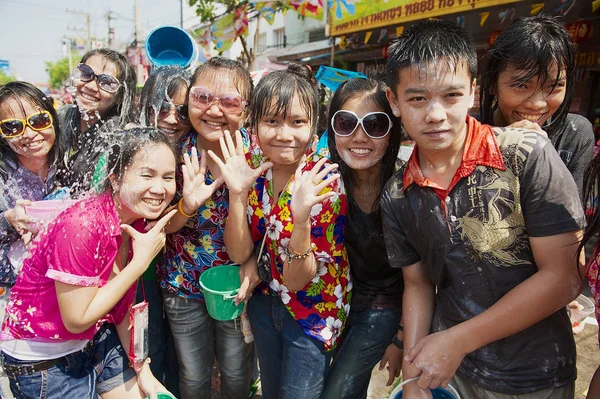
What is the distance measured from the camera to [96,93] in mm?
2730

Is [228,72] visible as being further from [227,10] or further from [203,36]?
[203,36]

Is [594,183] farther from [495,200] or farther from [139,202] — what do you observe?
[139,202]

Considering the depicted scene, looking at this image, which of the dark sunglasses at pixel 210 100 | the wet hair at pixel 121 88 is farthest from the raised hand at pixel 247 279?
the wet hair at pixel 121 88

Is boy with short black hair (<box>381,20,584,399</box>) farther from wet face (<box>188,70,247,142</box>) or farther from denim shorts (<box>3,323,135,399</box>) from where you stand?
denim shorts (<box>3,323,135,399</box>)

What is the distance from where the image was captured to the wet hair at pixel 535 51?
1.82 meters

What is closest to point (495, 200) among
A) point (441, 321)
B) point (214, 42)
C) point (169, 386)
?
point (441, 321)

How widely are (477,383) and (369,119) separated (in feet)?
4.13

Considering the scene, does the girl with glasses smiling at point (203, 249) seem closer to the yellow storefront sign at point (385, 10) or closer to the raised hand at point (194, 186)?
the raised hand at point (194, 186)

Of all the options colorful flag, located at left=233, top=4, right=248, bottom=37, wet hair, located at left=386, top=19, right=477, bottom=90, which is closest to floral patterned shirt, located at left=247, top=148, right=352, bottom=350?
wet hair, located at left=386, top=19, right=477, bottom=90

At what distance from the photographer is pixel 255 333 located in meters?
2.23

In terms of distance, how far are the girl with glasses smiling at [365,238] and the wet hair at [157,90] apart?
1099mm

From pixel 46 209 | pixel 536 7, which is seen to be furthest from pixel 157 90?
pixel 536 7

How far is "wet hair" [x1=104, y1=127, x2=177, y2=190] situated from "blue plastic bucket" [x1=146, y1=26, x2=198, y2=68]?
4.40 ft

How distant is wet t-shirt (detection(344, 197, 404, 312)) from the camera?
2014 millimetres
